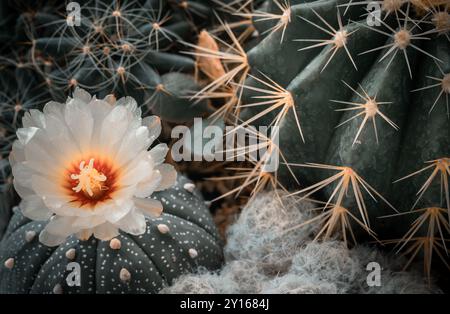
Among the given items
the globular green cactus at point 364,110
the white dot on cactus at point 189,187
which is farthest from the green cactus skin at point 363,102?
the white dot on cactus at point 189,187

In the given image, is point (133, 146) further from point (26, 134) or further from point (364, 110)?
point (364, 110)

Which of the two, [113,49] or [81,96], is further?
[113,49]

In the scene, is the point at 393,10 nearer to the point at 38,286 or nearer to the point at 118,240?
the point at 118,240

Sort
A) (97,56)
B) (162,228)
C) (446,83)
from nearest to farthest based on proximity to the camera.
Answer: (446,83) < (162,228) < (97,56)

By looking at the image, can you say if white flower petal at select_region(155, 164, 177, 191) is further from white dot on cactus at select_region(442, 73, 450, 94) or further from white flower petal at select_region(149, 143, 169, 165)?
white dot on cactus at select_region(442, 73, 450, 94)

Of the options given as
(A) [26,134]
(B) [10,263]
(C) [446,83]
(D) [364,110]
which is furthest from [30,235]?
(C) [446,83]

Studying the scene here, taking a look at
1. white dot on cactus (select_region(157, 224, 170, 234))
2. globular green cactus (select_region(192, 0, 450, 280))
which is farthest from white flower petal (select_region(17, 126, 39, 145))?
globular green cactus (select_region(192, 0, 450, 280))

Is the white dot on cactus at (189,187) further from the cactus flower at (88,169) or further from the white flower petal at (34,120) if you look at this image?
the white flower petal at (34,120)

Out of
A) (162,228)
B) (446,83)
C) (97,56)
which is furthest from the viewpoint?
(97,56)
